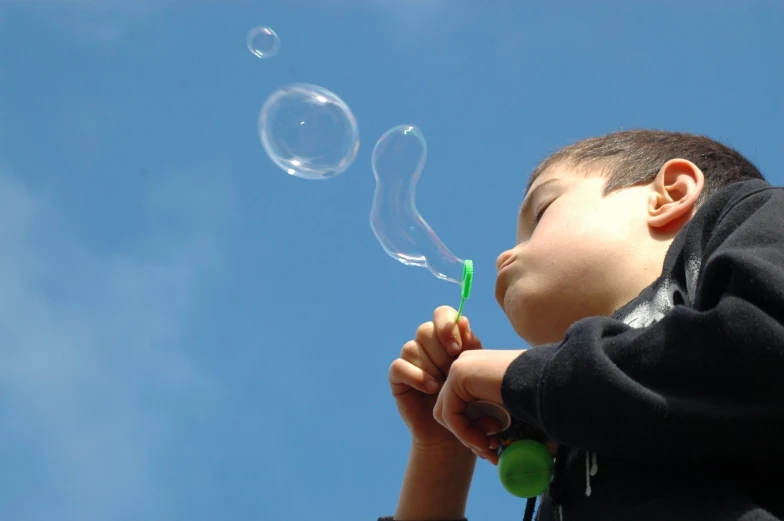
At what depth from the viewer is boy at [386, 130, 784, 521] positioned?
1.65 meters

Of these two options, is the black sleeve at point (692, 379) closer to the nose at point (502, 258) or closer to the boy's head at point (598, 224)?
the boy's head at point (598, 224)

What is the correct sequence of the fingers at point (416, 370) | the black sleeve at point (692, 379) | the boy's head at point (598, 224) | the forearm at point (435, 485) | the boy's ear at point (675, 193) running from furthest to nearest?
the forearm at point (435, 485) < the fingers at point (416, 370) < the boy's ear at point (675, 193) < the boy's head at point (598, 224) < the black sleeve at point (692, 379)

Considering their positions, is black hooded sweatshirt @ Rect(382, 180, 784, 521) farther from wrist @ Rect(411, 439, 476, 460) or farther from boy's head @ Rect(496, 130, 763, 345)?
wrist @ Rect(411, 439, 476, 460)

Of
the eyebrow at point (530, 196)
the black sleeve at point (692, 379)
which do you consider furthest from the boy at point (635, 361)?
the eyebrow at point (530, 196)

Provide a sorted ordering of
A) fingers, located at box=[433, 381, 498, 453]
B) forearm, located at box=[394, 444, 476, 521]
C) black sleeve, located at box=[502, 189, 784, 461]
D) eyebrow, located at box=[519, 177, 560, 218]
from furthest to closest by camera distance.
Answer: eyebrow, located at box=[519, 177, 560, 218], forearm, located at box=[394, 444, 476, 521], fingers, located at box=[433, 381, 498, 453], black sleeve, located at box=[502, 189, 784, 461]

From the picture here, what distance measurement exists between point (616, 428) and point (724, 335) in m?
0.26

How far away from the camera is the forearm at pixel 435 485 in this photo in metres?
2.92

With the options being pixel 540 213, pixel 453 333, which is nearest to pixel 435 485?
pixel 453 333

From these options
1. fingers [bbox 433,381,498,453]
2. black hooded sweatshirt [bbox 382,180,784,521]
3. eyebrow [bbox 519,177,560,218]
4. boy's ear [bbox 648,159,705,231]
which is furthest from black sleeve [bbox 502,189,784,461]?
eyebrow [bbox 519,177,560,218]

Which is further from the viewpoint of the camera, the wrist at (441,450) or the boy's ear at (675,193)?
the wrist at (441,450)

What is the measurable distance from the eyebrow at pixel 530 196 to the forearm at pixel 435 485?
813mm

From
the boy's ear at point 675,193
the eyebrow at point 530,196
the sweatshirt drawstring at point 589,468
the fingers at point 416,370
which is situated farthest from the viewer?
the eyebrow at point 530,196

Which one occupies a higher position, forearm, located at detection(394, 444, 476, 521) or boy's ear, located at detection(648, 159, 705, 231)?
boy's ear, located at detection(648, 159, 705, 231)

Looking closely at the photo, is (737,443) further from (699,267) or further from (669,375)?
(699,267)
